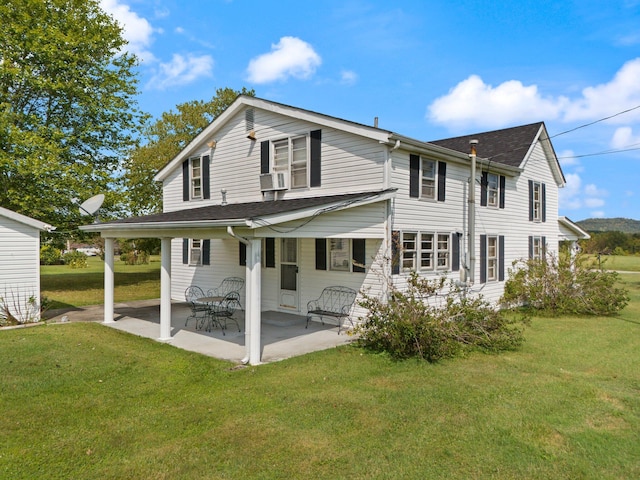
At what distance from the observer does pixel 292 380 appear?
662 cm

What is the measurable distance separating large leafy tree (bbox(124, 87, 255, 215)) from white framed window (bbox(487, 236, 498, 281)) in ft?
56.2

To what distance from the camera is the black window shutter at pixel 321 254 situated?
11289mm

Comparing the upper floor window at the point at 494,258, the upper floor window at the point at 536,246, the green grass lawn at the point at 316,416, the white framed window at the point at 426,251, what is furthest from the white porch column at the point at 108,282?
the upper floor window at the point at 536,246

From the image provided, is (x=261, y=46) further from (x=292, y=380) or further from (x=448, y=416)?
(x=448, y=416)

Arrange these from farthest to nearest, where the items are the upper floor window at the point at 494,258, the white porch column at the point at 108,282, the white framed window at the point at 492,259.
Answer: the white framed window at the point at 492,259
the upper floor window at the point at 494,258
the white porch column at the point at 108,282

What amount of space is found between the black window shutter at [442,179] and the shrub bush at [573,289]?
15.2ft

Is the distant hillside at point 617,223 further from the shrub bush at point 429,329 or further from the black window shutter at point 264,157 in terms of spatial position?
the shrub bush at point 429,329

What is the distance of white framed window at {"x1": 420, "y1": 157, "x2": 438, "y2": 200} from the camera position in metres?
11.2

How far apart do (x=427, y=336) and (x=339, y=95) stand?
11153 mm

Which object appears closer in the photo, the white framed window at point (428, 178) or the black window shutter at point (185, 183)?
the white framed window at point (428, 178)

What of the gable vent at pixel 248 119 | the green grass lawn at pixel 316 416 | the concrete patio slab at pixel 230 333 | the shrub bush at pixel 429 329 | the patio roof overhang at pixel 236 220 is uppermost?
the gable vent at pixel 248 119

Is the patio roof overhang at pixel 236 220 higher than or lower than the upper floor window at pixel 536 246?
higher

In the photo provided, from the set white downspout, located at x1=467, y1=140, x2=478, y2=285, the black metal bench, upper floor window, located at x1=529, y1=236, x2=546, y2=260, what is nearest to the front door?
the black metal bench

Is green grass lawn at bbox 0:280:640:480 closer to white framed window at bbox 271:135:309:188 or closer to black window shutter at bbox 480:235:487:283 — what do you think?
white framed window at bbox 271:135:309:188
